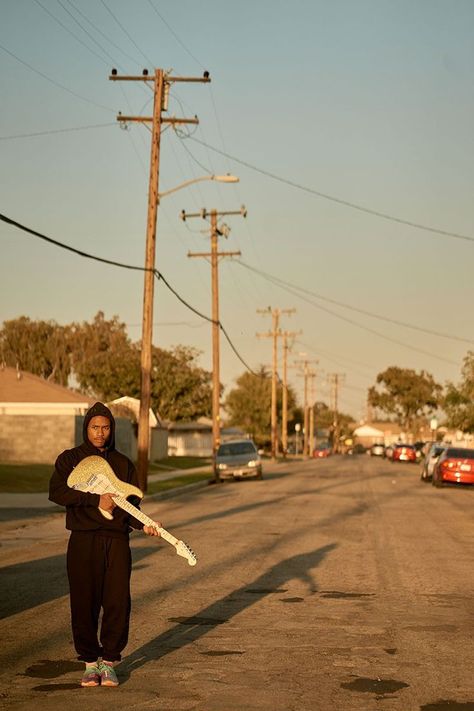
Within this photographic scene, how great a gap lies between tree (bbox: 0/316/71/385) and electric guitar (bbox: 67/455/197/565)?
99511 millimetres

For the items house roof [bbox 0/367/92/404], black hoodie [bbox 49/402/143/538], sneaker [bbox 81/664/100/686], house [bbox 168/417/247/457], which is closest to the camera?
black hoodie [bbox 49/402/143/538]

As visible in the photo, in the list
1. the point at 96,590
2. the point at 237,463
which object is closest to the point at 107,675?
the point at 96,590

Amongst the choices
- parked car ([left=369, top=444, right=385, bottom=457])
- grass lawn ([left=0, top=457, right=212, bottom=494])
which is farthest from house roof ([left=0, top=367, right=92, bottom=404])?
parked car ([left=369, top=444, right=385, bottom=457])

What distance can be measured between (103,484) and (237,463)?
37.0 meters

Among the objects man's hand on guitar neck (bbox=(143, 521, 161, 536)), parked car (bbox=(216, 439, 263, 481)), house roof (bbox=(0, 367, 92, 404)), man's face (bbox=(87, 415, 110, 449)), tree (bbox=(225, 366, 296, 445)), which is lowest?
man's hand on guitar neck (bbox=(143, 521, 161, 536))

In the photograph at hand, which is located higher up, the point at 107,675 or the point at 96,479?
the point at 96,479

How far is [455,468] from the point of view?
39.0 m

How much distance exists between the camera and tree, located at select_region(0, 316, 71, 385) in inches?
4205

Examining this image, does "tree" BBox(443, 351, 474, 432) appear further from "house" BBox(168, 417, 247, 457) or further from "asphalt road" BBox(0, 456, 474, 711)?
"asphalt road" BBox(0, 456, 474, 711)

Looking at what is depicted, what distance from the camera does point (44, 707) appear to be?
7297 mm

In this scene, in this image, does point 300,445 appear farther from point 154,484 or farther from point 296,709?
point 296,709

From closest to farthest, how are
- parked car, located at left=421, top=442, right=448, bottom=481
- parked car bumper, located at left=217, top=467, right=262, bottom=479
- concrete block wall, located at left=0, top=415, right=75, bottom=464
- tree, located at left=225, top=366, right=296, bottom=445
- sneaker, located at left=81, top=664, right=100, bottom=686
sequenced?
Result: sneaker, located at left=81, top=664, right=100, bottom=686, parked car bumper, located at left=217, top=467, right=262, bottom=479, parked car, located at left=421, top=442, right=448, bottom=481, concrete block wall, located at left=0, top=415, right=75, bottom=464, tree, located at left=225, top=366, right=296, bottom=445

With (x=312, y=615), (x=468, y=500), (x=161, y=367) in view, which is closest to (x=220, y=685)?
(x=312, y=615)

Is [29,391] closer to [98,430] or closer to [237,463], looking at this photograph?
[237,463]
